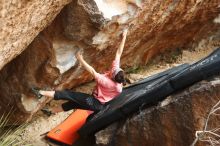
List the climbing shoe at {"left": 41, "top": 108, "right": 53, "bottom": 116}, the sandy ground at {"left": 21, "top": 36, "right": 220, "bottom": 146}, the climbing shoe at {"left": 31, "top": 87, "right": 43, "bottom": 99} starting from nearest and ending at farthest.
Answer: the climbing shoe at {"left": 31, "top": 87, "right": 43, "bottom": 99} < the sandy ground at {"left": 21, "top": 36, "right": 220, "bottom": 146} < the climbing shoe at {"left": 41, "top": 108, "right": 53, "bottom": 116}

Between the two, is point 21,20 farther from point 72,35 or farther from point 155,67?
point 155,67

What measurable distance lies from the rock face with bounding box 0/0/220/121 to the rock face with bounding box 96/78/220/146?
4.86ft

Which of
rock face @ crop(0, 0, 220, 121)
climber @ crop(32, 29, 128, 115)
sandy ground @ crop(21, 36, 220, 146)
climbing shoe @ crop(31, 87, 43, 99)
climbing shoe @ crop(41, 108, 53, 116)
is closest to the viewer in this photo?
rock face @ crop(0, 0, 220, 121)

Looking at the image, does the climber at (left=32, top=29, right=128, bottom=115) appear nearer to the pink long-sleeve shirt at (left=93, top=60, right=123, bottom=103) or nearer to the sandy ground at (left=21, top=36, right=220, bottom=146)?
the pink long-sleeve shirt at (left=93, top=60, right=123, bottom=103)

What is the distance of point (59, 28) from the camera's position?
769cm

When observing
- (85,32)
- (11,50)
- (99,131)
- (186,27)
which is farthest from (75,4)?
(186,27)

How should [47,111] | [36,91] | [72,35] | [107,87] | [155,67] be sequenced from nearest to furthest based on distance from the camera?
[107,87]
[72,35]
[36,91]
[47,111]
[155,67]

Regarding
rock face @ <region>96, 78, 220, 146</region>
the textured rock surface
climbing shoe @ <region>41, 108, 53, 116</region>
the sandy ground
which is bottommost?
the sandy ground

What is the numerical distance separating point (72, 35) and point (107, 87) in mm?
907

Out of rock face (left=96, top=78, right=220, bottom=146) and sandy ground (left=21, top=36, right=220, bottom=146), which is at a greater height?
rock face (left=96, top=78, right=220, bottom=146)

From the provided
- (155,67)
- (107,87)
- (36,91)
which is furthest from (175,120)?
(155,67)

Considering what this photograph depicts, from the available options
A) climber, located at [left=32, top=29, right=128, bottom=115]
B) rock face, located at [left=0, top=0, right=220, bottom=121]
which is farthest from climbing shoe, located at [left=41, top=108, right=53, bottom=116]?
climber, located at [left=32, top=29, right=128, bottom=115]

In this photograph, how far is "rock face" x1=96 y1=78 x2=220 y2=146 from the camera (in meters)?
6.37

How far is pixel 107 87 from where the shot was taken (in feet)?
24.1
